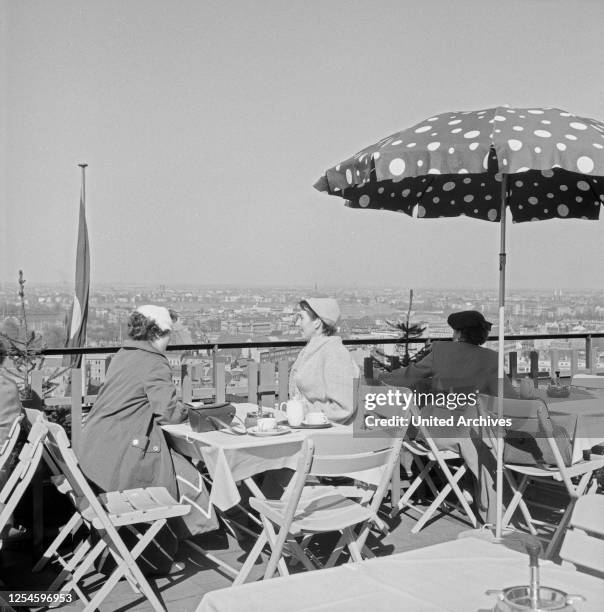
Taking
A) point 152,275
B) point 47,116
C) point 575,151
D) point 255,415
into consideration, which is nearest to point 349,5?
point 575,151

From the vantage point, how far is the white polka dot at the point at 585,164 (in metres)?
3.24

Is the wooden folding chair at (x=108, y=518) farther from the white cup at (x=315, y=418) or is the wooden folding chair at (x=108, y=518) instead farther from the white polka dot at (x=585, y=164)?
the white polka dot at (x=585, y=164)

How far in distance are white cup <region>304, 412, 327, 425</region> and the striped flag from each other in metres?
6.58

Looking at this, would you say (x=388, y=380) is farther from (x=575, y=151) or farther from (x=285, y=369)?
(x=575, y=151)

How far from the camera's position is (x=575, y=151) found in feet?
10.7

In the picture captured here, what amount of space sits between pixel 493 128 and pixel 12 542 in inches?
129

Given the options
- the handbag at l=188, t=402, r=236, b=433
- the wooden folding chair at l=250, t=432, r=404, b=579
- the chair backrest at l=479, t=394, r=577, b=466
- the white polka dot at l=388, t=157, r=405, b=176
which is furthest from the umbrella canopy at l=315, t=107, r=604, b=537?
the handbag at l=188, t=402, r=236, b=433

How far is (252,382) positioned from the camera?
5.22m

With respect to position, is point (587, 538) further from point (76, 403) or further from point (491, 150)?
point (76, 403)

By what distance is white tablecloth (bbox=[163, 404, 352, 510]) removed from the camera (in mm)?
3473

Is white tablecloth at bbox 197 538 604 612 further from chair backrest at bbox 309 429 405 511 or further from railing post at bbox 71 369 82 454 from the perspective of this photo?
railing post at bbox 71 369 82 454

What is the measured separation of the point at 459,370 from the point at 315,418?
1.30m

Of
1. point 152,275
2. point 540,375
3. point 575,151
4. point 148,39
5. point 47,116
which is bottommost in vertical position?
point 540,375

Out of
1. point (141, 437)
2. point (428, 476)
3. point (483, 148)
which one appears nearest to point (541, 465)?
point (428, 476)
